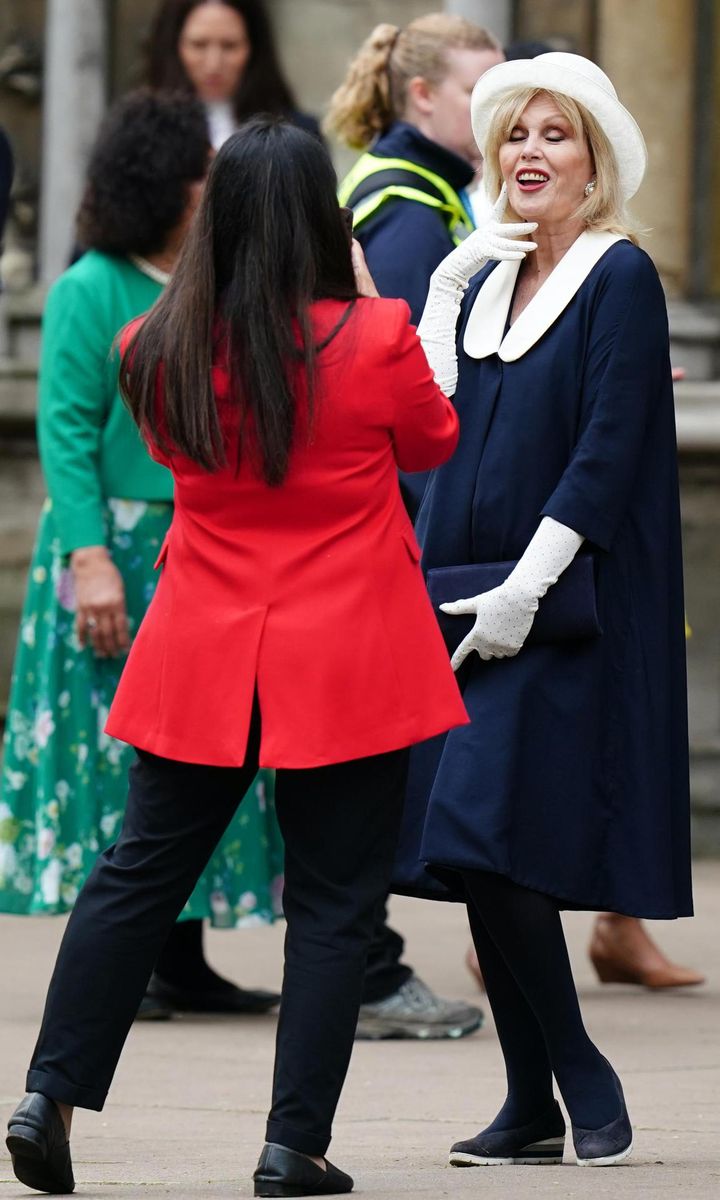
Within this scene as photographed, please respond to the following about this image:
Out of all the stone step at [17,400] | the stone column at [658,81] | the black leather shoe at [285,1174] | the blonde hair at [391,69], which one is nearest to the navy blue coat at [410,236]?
the blonde hair at [391,69]

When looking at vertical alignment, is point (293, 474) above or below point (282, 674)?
above

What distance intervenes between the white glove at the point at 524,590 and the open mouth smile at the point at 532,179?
553mm

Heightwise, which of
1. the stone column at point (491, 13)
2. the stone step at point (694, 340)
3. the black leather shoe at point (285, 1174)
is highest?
the stone column at point (491, 13)

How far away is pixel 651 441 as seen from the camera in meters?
4.06

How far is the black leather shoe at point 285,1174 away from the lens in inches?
146

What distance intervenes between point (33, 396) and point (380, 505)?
5383 mm

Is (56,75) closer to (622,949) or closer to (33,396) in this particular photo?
(33,396)

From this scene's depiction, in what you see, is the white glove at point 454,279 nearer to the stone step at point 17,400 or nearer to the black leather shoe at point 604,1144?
the black leather shoe at point 604,1144

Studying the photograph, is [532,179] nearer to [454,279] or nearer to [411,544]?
[454,279]

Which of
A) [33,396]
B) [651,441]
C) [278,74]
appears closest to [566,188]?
[651,441]

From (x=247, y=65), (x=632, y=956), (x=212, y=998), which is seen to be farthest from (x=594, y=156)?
(x=247, y=65)

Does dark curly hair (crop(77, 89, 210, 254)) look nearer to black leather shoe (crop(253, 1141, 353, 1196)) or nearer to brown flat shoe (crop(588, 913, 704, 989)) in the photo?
brown flat shoe (crop(588, 913, 704, 989))

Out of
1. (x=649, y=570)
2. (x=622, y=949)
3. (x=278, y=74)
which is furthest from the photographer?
(x=278, y=74)

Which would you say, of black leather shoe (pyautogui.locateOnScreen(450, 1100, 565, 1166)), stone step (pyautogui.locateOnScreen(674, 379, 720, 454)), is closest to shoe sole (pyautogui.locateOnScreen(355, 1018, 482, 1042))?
black leather shoe (pyautogui.locateOnScreen(450, 1100, 565, 1166))
